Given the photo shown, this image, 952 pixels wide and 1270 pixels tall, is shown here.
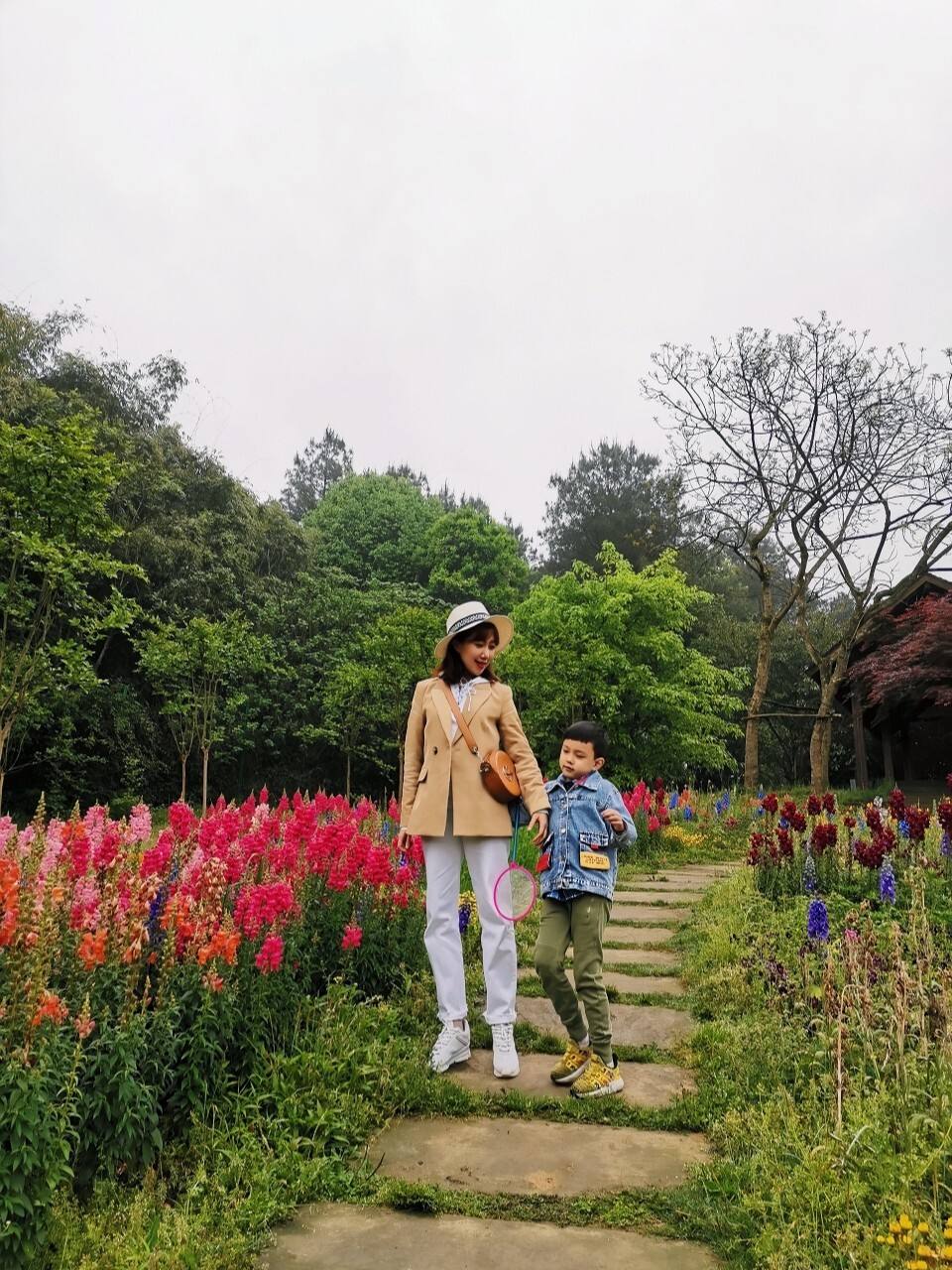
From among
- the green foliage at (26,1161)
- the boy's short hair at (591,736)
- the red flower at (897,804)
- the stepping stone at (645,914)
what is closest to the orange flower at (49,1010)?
the green foliage at (26,1161)

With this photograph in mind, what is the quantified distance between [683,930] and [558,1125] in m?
3.28

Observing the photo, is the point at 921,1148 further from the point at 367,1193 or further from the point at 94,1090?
the point at 94,1090

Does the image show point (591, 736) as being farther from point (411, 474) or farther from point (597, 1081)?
point (411, 474)

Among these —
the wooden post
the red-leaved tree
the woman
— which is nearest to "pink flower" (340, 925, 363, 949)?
the woman

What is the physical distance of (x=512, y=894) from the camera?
3807mm

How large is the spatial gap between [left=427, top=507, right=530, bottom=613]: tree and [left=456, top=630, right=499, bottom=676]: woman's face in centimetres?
2279

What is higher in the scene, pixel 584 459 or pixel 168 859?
pixel 584 459

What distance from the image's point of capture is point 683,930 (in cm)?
605

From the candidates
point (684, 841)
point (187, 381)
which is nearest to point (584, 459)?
point (187, 381)

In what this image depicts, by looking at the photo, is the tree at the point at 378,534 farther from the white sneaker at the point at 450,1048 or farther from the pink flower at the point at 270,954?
the pink flower at the point at 270,954

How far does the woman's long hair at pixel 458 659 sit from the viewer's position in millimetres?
3820

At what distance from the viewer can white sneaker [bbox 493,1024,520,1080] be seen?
3.41 meters

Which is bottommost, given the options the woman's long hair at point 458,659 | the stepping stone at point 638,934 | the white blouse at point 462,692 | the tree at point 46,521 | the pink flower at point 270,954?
the stepping stone at point 638,934

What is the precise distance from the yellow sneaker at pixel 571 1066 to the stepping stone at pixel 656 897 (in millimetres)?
3851
